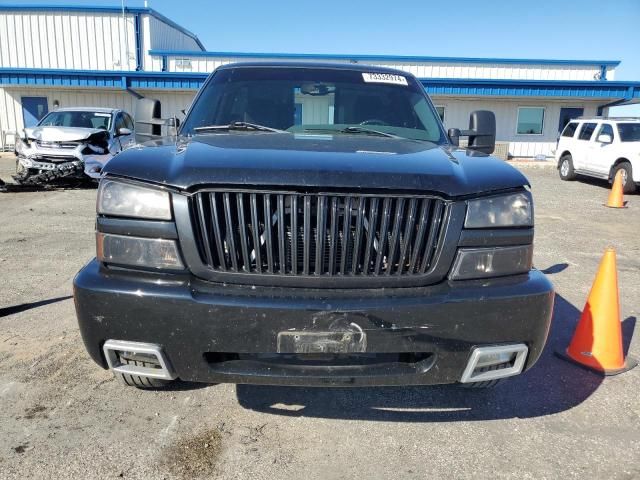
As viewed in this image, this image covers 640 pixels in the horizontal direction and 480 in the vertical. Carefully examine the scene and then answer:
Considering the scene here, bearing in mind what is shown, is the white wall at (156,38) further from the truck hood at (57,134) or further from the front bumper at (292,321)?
the front bumper at (292,321)

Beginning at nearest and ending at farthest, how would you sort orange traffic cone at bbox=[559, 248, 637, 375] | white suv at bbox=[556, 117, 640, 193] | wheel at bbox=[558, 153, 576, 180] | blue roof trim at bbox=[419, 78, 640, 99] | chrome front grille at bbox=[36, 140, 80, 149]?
orange traffic cone at bbox=[559, 248, 637, 375], chrome front grille at bbox=[36, 140, 80, 149], white suv at bbox=[556, 117, 640, 193], wheel at bbox=[558, 153, 576, 180], blue roof trim at bbox=[419, 78, 640, 99]

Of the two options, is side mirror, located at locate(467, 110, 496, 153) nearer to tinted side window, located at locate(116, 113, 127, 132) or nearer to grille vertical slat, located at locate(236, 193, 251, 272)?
grille vertical slat, located at locate(236, 193, 251, 272)

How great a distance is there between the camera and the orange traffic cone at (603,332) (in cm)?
335

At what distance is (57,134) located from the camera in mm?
11250

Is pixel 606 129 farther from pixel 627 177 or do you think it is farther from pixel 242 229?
pixel 242 229

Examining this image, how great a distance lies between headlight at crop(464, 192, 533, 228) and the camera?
7.24ft

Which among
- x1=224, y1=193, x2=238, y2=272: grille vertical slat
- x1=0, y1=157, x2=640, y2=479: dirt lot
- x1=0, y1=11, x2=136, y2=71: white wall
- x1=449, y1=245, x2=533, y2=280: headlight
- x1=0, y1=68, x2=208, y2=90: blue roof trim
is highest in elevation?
x1=0, y1=11, x2=136, y2=71: white wall

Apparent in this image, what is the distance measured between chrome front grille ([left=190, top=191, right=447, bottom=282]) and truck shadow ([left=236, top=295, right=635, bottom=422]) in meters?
1.03

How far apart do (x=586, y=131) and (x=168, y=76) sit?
15.8 metres

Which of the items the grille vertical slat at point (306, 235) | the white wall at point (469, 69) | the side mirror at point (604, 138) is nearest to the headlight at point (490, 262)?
the grille vertical slat at point (306, 235)

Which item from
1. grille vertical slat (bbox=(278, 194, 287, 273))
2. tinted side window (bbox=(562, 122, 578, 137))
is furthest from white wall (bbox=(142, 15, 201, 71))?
grille vertical slat (bbox=(278, 194, 287, 273))

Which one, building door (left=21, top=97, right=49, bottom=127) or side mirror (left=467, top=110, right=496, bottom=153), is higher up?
building door (left=21, top=97, right=49, bottom=127)

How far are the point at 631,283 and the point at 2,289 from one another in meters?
6.43

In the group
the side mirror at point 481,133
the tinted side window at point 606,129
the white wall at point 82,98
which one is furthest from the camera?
the white wall at point 82,98
